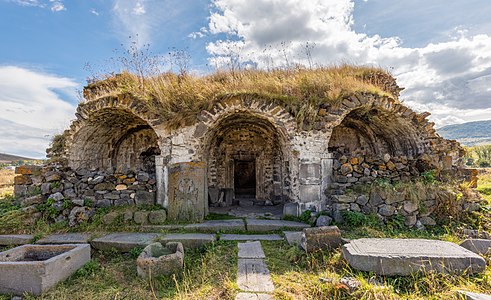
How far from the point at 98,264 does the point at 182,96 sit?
4166mm

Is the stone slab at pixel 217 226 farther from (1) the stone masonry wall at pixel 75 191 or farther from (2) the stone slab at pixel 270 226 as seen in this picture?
(1) the stone masonry wall at pixel 75 191

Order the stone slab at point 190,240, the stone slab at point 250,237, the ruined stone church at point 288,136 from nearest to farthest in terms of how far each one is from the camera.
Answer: the stone slab at point 190,240
the stone slab at point 250,237
the ruined stone church at point 288,136

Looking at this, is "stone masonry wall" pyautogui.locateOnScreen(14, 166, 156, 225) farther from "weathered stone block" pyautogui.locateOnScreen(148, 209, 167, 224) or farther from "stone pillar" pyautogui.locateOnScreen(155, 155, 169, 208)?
"weathered stone block" pyautogui.locateOnScreen(148, 209, 167, 224)

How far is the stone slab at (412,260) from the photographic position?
354cm

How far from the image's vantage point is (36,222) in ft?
19.1

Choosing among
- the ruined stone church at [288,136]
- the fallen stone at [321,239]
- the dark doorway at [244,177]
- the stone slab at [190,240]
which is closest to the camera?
the fallen stone at [321,239]

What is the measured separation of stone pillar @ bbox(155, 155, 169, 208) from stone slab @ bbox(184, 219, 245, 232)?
1.09 m

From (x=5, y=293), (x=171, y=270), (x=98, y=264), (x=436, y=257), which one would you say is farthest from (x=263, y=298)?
(x=5, y=293)

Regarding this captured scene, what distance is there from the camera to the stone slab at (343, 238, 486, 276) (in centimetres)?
354

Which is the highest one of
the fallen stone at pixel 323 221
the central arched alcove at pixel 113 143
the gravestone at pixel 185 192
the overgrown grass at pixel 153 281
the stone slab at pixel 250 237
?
the central arched alcove at pixel 113 143

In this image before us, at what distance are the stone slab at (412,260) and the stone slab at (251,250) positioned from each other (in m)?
1.54

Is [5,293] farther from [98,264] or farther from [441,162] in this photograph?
[441,162]

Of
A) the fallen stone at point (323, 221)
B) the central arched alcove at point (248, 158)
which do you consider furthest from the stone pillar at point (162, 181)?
the fallen stone at point (323, 221)

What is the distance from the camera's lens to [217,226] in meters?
5.91
